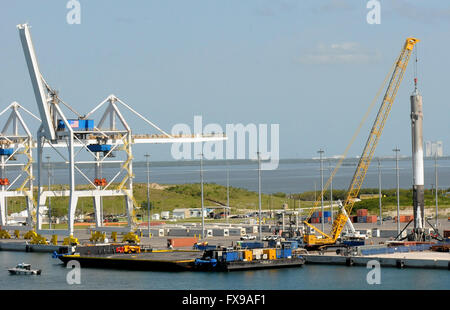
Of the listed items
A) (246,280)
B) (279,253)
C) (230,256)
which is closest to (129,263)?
(230,256)

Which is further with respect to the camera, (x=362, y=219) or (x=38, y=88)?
(x=362, y=219)

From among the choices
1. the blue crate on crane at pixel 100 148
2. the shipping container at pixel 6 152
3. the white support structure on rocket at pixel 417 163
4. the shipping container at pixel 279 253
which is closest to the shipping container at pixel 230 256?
the shipping container at pixel 279 253

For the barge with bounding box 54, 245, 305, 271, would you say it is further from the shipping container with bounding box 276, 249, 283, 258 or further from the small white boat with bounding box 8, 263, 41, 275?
the small white boat with bounding box 8, 263, 41, 275

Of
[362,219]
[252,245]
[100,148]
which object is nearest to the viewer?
[252,245]

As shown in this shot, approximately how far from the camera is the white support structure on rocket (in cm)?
8281

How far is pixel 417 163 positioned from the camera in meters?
84.0

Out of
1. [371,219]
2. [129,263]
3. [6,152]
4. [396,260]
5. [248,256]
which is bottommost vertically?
[129,263]

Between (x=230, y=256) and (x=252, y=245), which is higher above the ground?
(x=252, y=245)

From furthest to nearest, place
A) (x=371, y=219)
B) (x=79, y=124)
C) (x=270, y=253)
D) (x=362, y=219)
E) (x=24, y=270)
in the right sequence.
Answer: (x=362, y=219)
(x=371, y=219)
(x=79, y=124)
(x=270, y=253)
(x=24, y=270)

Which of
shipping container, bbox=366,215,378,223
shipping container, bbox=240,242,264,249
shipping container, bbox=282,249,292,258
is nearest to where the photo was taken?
shipping container, bbox=282,249,292,258

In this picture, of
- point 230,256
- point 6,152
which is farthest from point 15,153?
point 230,256

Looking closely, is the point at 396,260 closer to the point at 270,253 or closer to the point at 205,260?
the point at 270,253

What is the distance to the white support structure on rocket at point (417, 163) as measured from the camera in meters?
82.8

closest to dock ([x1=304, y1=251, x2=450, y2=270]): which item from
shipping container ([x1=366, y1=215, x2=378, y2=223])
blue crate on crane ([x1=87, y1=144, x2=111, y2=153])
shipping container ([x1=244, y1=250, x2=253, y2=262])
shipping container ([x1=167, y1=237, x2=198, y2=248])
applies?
shipping container ([x1=244, y1=250, x2=253, y2=262])
